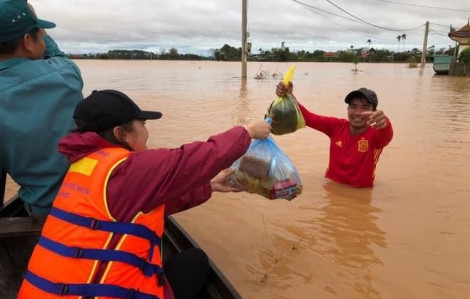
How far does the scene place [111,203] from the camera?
1656mm

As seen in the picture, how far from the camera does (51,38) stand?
9.37 feet

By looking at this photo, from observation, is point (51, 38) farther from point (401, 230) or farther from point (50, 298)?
point (401, 230)

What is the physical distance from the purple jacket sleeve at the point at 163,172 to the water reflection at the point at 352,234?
5.75 feet

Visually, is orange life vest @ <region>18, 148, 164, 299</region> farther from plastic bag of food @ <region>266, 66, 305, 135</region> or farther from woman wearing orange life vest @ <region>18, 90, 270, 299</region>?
plastic bag of food @ <region>266, 66, 305, 135</region>

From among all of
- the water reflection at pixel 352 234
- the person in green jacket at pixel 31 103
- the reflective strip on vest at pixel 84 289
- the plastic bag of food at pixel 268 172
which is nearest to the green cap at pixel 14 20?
the person in green jacket at pixel 31 103

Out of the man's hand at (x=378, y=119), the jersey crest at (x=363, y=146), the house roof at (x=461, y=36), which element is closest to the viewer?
the man's hand at (x=378, y=119)

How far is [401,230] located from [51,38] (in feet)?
11.4

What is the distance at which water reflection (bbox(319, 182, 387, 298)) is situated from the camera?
3258 mm

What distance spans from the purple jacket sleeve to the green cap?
106 cm

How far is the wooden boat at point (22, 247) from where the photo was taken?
7.84 feet

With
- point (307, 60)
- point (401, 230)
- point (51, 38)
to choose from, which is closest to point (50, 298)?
point (51, 38)

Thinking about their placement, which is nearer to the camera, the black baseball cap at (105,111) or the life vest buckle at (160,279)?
the black baseball cap at (105,111)

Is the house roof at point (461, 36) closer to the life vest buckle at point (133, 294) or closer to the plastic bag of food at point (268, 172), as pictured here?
the plastic bag of food at point (268, 172)

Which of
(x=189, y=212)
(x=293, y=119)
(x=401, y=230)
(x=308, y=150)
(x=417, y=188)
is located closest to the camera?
(x=293, y=119)
